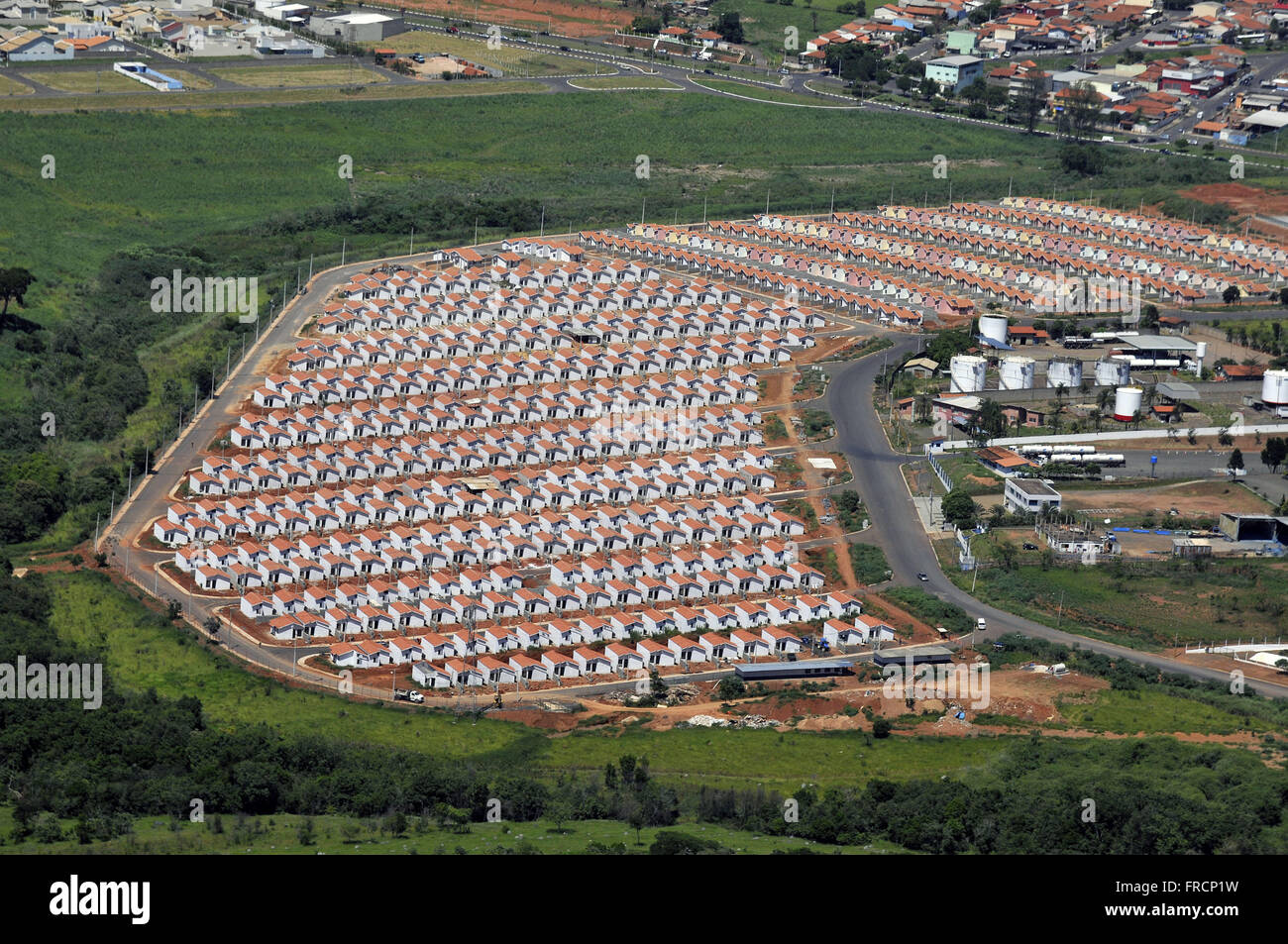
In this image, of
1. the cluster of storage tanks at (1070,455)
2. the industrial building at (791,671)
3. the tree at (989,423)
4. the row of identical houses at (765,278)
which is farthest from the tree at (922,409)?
the industrial building at (791,671)

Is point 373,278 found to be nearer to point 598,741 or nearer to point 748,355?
point 748,355

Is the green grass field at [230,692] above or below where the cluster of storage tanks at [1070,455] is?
below

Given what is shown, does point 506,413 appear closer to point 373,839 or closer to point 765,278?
point 765,278

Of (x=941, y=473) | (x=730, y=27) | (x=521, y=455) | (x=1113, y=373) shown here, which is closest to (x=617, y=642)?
(x=521, y=455)

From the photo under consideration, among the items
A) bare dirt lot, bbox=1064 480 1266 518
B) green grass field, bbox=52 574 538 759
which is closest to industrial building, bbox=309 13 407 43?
bare dirt lot, bbox=1064 480 1266 518

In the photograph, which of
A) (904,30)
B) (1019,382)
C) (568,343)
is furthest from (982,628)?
(904,30)

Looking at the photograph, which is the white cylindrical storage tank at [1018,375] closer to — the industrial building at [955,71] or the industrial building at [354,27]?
the industrial building at [955,71]
